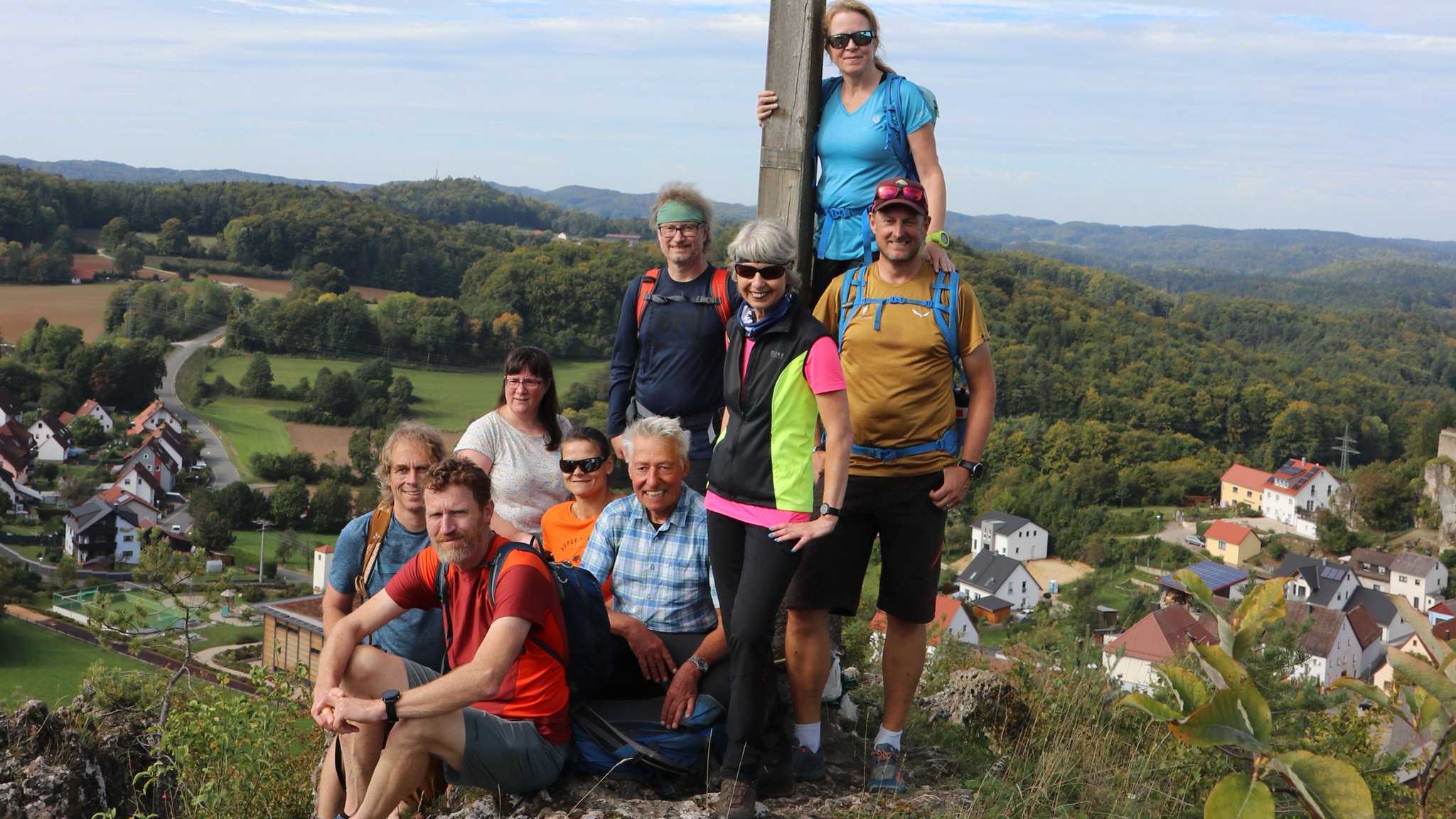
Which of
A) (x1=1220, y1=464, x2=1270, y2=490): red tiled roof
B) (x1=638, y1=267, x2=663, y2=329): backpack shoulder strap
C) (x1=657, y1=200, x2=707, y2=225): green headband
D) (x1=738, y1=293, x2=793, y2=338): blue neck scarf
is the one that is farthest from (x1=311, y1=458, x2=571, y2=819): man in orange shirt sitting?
(x1=1220, y1=464, x2=1270, y2=490): red tiled roof

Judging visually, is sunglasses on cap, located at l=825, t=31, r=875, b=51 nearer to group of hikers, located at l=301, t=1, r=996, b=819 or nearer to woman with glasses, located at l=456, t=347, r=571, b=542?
group of hikers, located at l=301, t=1, r=996, b=819

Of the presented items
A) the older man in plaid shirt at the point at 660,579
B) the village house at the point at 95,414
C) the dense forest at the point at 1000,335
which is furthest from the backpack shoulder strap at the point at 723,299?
the village house at the point at 95,414

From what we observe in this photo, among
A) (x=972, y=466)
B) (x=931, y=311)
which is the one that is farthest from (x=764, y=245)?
(x=972, y=466)

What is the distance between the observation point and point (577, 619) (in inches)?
122

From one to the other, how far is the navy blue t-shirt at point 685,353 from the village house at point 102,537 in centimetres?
2914

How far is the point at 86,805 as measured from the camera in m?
3.87

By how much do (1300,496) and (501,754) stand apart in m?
56.0

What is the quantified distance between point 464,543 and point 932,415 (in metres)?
1.33

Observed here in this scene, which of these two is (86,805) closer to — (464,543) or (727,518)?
(464,543)

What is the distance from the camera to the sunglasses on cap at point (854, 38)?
3441 millimetres

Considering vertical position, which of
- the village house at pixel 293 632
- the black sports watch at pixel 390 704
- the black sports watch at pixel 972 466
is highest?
the black sports watch at pixel 972 466

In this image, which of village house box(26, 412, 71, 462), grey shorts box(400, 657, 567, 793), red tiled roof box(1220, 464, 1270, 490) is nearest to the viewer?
grey shorts box(400, 657, 567, 793)

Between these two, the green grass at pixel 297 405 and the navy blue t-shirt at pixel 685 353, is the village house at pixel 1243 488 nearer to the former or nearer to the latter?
the green grass at pixel 297 405

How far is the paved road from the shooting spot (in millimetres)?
40062
